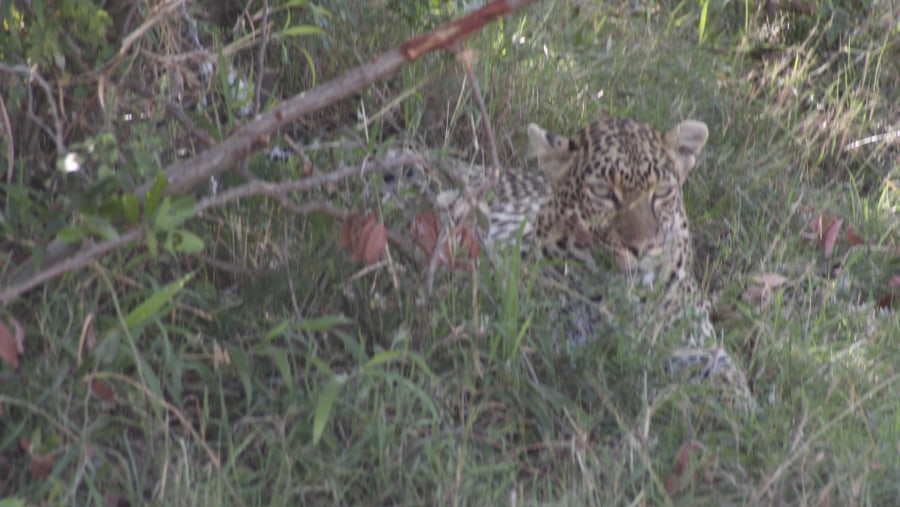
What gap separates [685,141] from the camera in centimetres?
560

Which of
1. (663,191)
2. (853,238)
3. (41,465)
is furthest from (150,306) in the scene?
(853,238)

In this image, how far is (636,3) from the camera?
24.5ft

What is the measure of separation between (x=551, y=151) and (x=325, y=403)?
1873 mm

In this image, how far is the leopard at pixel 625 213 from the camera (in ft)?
17.1

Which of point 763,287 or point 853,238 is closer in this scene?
point 763,287

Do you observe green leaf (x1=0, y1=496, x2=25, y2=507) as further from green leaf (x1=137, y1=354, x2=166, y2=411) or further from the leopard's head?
the leopard's head

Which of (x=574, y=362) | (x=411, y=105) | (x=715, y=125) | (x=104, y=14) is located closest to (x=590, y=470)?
(x=574, y=362)

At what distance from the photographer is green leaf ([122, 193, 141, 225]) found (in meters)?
3.76

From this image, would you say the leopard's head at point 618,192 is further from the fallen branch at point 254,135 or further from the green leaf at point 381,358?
the fallen branch at point 254,135

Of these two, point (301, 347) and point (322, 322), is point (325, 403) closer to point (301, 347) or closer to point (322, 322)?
point (322, 322)

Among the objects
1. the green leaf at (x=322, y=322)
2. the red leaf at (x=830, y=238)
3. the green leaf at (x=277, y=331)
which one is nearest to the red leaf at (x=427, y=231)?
the green leaf at (x=322, y=322)

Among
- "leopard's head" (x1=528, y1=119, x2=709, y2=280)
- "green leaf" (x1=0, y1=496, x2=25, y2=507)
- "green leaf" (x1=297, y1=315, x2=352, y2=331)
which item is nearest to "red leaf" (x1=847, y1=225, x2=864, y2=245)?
"leopard's head" (x1=528, y1=119, x2=709, y2=280)

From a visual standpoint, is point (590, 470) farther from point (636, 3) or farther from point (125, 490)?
point (636, 3)

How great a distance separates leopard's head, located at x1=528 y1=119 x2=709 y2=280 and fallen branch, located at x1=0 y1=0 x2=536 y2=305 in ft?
5.06
